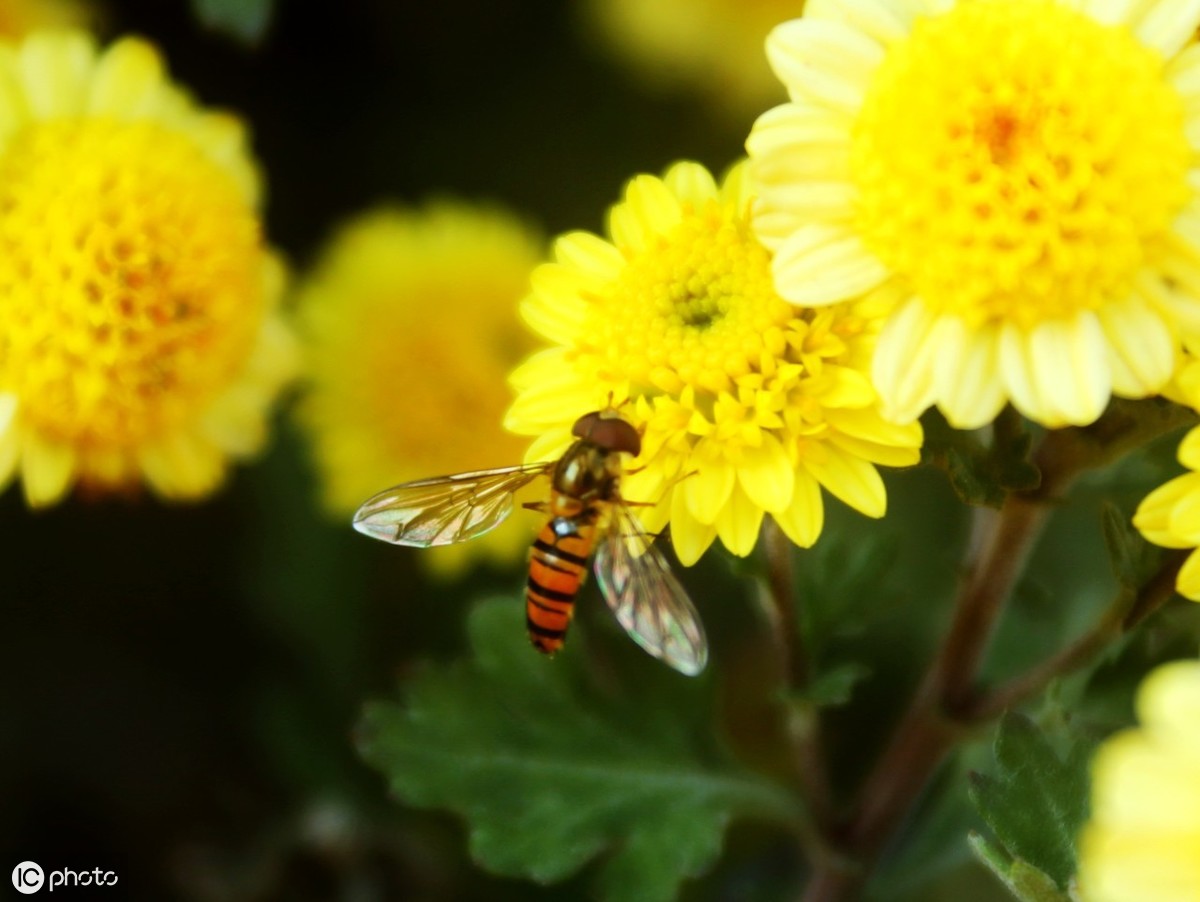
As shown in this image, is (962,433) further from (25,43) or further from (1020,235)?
(25,43)

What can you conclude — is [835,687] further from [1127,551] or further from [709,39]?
[709,39]

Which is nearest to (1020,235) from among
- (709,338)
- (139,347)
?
(709,338)

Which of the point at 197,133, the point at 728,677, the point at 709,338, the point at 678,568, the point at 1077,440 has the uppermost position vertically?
the point at 197,133

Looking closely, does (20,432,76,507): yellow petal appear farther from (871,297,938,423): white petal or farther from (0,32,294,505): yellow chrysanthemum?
(871,297,938,423): white petal

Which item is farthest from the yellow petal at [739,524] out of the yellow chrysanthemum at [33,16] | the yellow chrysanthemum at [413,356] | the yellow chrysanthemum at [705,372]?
the yellow chrysanthemum at [33,16]

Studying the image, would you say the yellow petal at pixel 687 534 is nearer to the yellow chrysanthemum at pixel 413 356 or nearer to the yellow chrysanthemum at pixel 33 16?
the yellow chrysanthemum at pixel 413 356

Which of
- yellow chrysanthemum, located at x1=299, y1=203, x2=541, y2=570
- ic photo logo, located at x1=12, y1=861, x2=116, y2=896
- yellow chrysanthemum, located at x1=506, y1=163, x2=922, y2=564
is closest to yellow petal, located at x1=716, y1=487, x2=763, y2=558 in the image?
yellow chrysanthemum, located at x1=506, y1=163, x2=922, y2=564

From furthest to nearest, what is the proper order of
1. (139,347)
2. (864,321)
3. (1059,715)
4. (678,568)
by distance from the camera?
(678,568) → (139,347) → (1059,715) → (864,321)
